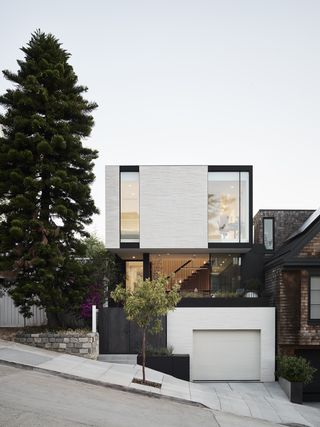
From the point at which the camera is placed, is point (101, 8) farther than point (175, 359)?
Yes

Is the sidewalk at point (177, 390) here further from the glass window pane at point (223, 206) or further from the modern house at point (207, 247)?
the glass window pane at point (223, 206)

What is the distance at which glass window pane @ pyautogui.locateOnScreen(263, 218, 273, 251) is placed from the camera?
24138 millimetres

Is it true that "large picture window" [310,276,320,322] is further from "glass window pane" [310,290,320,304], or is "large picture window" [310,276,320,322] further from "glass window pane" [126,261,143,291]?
"glass window pane" [126,261,143,291]

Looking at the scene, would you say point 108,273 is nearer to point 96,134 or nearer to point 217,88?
point 217,88

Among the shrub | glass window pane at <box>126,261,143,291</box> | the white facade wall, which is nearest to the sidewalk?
the shrub

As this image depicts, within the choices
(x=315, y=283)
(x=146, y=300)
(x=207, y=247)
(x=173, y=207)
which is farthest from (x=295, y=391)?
(x=173, y=207)

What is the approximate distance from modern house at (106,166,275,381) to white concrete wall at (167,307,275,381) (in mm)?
40

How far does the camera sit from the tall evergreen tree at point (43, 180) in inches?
600

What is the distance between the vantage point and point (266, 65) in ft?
74.5

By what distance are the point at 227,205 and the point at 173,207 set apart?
2.56m

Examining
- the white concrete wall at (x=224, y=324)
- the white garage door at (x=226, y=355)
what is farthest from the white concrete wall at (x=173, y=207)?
the white garage door at (x=226, y=355)

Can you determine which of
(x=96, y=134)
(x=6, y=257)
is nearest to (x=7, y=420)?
(x=6, y=257)

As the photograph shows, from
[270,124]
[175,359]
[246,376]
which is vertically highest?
[270,124]

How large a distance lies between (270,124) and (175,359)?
16726mm
